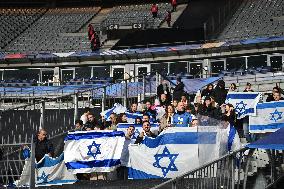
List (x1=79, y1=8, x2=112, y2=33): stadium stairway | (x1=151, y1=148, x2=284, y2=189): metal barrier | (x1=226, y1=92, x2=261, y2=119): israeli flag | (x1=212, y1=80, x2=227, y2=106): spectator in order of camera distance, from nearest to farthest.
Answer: (x1=151, y1=148, x2=284, y2=189): metal barrier, (x1=226, y1=92, x2=261, y2=119): israeli flag, (x1=212, y1=80, x2=227, y2=106): spectator, (x1=79, y1=8, x2=112, y2=33): stadium stairway

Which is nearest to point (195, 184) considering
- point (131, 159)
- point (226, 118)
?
point (131, 159)

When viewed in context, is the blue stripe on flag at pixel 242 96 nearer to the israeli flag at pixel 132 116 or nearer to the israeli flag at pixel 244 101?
the israeli flag at pixel 244 101

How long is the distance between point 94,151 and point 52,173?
0.99m

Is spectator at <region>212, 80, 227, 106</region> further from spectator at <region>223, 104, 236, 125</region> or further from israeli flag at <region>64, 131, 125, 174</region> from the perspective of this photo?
israeli flag at <region>64, 131, 125, 174</region>

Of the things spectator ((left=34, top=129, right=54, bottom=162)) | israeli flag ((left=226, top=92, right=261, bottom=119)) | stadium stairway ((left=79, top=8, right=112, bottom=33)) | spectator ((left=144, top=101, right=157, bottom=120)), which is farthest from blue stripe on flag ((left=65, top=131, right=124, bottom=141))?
stadium stairway ((left=79, top=8, right=112, bottom=33))

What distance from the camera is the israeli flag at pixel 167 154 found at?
40.5 ft

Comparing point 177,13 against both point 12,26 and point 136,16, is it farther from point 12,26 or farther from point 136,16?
point 12,26

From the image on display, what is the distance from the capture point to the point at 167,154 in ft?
41.5

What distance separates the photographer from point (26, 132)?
19094mm

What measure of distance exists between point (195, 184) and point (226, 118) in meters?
4.26

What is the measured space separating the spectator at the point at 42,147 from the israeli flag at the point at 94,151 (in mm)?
385

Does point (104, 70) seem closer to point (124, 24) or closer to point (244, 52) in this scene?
point (124, 24)

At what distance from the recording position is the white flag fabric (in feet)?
43.1

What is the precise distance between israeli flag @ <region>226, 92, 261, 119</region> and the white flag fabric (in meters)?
5.07
